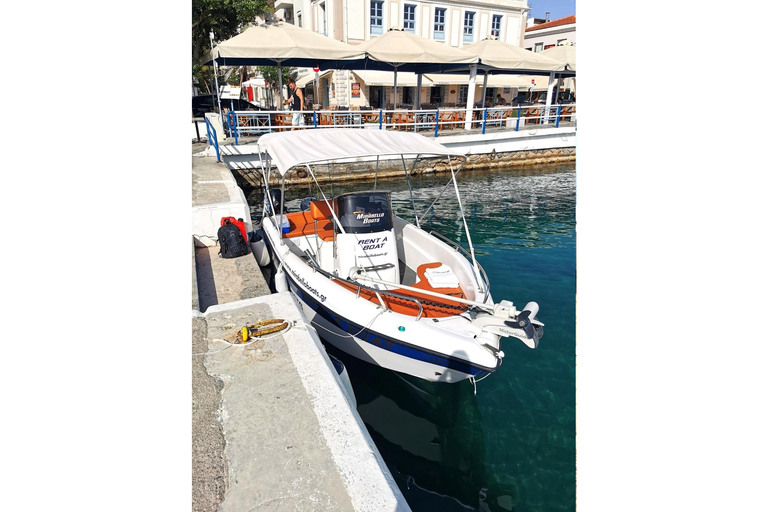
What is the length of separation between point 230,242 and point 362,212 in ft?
8.30

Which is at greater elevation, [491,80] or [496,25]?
[496,25]

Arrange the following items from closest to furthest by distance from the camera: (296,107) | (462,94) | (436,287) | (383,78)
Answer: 1. (436,287)
2. (296,107)
3. (383,78)
4. (462,94)

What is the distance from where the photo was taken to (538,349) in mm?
5805

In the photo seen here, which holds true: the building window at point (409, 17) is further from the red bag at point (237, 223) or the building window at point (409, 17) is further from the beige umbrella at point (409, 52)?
A: the red bag at point (237, 223)

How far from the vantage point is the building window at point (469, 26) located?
28.7 meters

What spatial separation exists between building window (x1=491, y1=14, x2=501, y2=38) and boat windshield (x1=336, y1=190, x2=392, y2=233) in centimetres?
3014

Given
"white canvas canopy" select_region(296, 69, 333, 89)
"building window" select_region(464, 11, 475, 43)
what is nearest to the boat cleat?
"white canvas canopy" select_region(296, 69, 333, 89)

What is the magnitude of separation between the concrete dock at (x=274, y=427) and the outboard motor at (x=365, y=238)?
4.57ft

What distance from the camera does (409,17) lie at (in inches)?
1060

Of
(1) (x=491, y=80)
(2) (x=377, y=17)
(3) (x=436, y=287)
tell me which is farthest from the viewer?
(1) (x=491, y=80)

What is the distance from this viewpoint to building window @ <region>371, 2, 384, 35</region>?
84.7 ft

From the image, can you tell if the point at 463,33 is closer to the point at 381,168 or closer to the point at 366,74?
the point at 366,74

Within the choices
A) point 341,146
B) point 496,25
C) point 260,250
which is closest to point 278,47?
point 260,250

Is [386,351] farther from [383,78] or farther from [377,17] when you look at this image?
[377,17]
